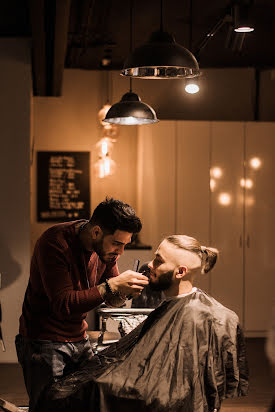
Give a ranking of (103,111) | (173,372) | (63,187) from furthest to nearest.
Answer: (63,187) → (103,111) → (173,372)

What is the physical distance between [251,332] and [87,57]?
341 centimetres

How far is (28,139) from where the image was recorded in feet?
18.1

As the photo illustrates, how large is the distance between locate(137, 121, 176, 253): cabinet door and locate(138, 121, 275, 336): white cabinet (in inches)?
0.4

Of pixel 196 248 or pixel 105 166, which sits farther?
pixel 105 166

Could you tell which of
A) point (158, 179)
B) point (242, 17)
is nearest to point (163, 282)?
point (242, 17)

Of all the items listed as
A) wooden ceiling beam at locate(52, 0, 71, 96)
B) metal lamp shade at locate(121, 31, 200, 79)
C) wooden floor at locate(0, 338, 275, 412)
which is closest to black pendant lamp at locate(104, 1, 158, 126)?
wooden ceiling beam at locate(52, 0, 71, 96)

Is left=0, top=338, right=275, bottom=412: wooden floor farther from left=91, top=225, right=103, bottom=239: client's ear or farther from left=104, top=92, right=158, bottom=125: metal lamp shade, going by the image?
left=91, top=225, right=103, bottom=239: client's ear

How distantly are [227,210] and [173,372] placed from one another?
452 cm

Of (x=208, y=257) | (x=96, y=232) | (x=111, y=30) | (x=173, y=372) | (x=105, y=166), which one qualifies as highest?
(x=111, y=30)

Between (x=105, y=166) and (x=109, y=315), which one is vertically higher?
(x=105, y=166)

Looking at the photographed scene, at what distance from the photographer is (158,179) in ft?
22.7


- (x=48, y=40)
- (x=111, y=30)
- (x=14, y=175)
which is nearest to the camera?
(x=48, y=40)

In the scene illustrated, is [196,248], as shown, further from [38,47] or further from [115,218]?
[38,47]

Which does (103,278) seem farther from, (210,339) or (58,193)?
(58,193)
